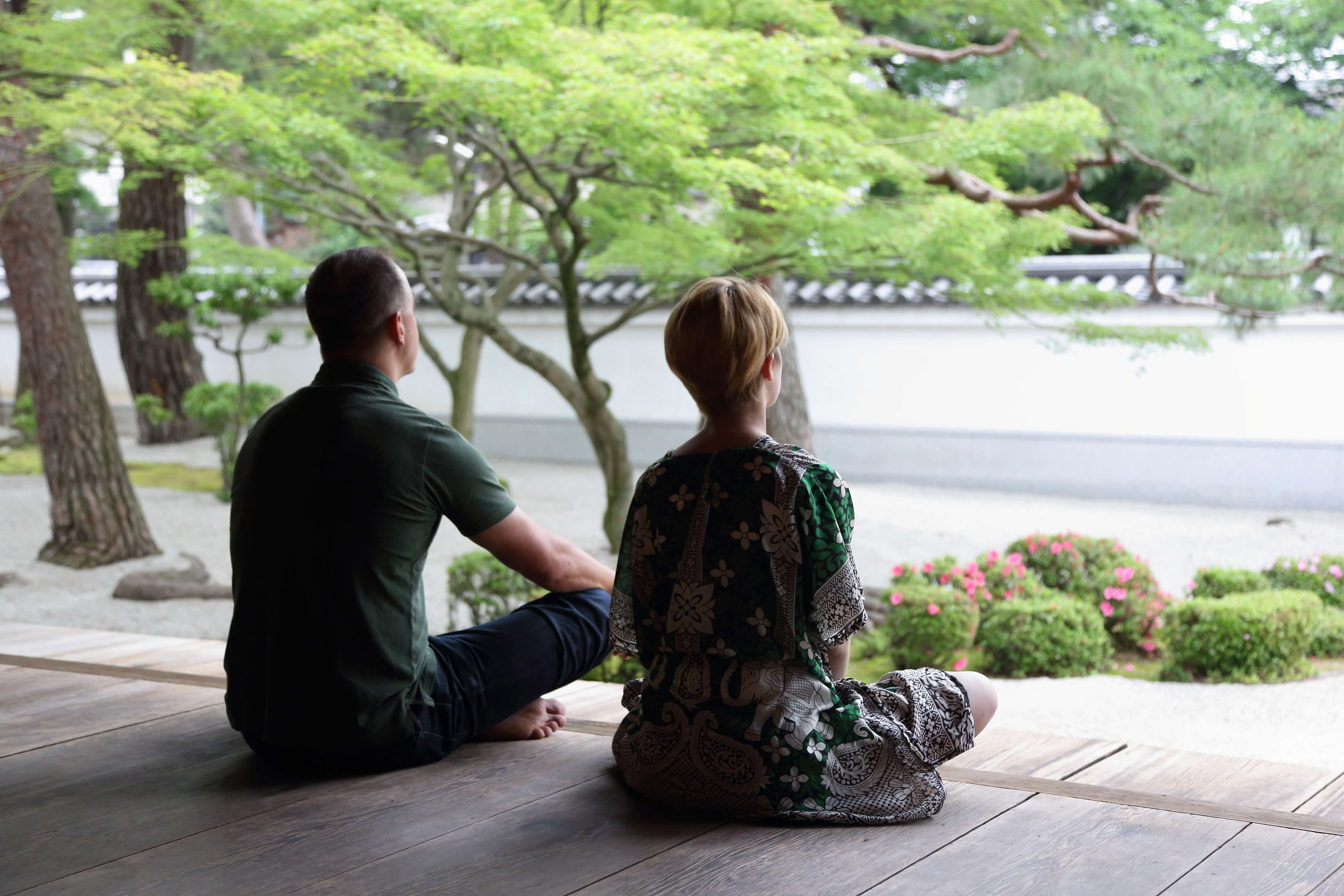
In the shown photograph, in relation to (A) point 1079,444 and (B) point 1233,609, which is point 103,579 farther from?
(A) point 1079,444

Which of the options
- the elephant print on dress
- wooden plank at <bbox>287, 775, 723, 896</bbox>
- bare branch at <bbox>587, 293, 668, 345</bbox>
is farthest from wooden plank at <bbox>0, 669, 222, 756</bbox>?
bare branch at <bbox>587, 293, 668, 345</bbox>

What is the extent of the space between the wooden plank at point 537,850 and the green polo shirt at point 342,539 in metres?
0.34

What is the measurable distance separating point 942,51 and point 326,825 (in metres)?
5.86

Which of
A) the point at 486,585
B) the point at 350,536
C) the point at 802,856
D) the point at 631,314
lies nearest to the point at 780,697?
the point at 802,856

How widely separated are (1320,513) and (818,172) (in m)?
5.68

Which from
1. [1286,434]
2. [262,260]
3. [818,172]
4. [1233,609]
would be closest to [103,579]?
[262,260]

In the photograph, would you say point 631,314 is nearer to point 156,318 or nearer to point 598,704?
point 598,704

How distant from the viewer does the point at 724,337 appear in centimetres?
180

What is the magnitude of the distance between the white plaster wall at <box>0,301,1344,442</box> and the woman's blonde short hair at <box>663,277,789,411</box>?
6634mm

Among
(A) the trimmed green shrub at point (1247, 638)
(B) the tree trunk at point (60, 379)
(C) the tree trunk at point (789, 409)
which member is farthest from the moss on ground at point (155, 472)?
(A) the trimmed green shrub at point (1247, 638)

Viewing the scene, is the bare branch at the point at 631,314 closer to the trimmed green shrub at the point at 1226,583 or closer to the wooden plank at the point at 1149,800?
the trimmed green shrub at the point at 1226,583

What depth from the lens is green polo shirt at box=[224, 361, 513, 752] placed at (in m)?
2.00

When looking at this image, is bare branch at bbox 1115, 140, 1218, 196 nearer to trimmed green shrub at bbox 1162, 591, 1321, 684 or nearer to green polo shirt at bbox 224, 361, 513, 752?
trimmed green shrub at bbox 1162, 591, 1321, 684

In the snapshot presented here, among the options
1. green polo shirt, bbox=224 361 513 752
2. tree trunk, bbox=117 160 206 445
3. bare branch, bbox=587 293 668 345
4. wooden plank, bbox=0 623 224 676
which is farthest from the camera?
tree trunk, bbox=117 160 206 445
